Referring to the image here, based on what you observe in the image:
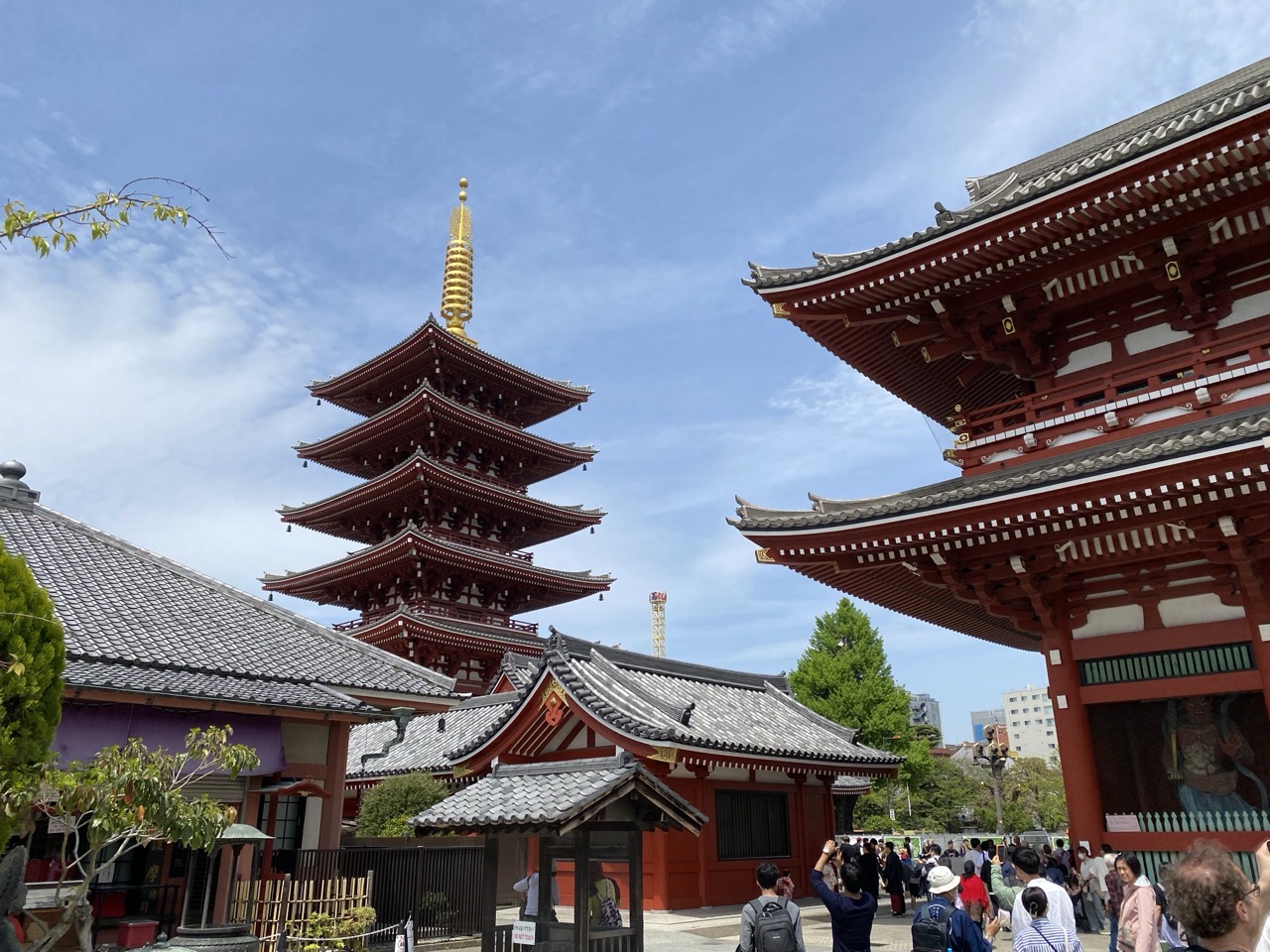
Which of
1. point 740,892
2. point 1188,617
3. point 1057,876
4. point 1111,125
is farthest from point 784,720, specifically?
point 1111,125

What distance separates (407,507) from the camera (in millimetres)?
35188

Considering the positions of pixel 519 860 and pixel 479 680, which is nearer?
pixel 519 860

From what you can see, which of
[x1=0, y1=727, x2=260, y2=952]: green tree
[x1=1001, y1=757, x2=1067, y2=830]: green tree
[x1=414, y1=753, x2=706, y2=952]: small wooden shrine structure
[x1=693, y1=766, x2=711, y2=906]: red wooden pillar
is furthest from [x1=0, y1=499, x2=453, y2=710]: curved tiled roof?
[x1=1001, y1=757, x2=1067, y2=830]: green tree

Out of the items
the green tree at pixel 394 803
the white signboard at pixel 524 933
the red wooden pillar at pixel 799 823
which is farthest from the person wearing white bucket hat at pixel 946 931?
the red wooden pillar at pixel 799 823

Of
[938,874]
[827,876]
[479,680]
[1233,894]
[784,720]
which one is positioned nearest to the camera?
[1233,894]

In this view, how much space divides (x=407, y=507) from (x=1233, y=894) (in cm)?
3409

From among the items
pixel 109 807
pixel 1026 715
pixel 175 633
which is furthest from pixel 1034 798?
pixel 1026 715

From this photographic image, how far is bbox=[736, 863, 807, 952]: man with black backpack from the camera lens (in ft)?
19.5

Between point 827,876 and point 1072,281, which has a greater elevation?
point 1072,281

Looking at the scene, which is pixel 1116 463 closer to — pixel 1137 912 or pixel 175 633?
pixel 1137 912

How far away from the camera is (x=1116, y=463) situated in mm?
10203

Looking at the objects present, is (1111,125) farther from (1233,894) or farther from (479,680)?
(479,680)

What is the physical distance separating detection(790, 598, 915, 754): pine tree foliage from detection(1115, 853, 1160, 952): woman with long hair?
3165cm

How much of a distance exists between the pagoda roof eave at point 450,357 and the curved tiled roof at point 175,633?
19802 mm
